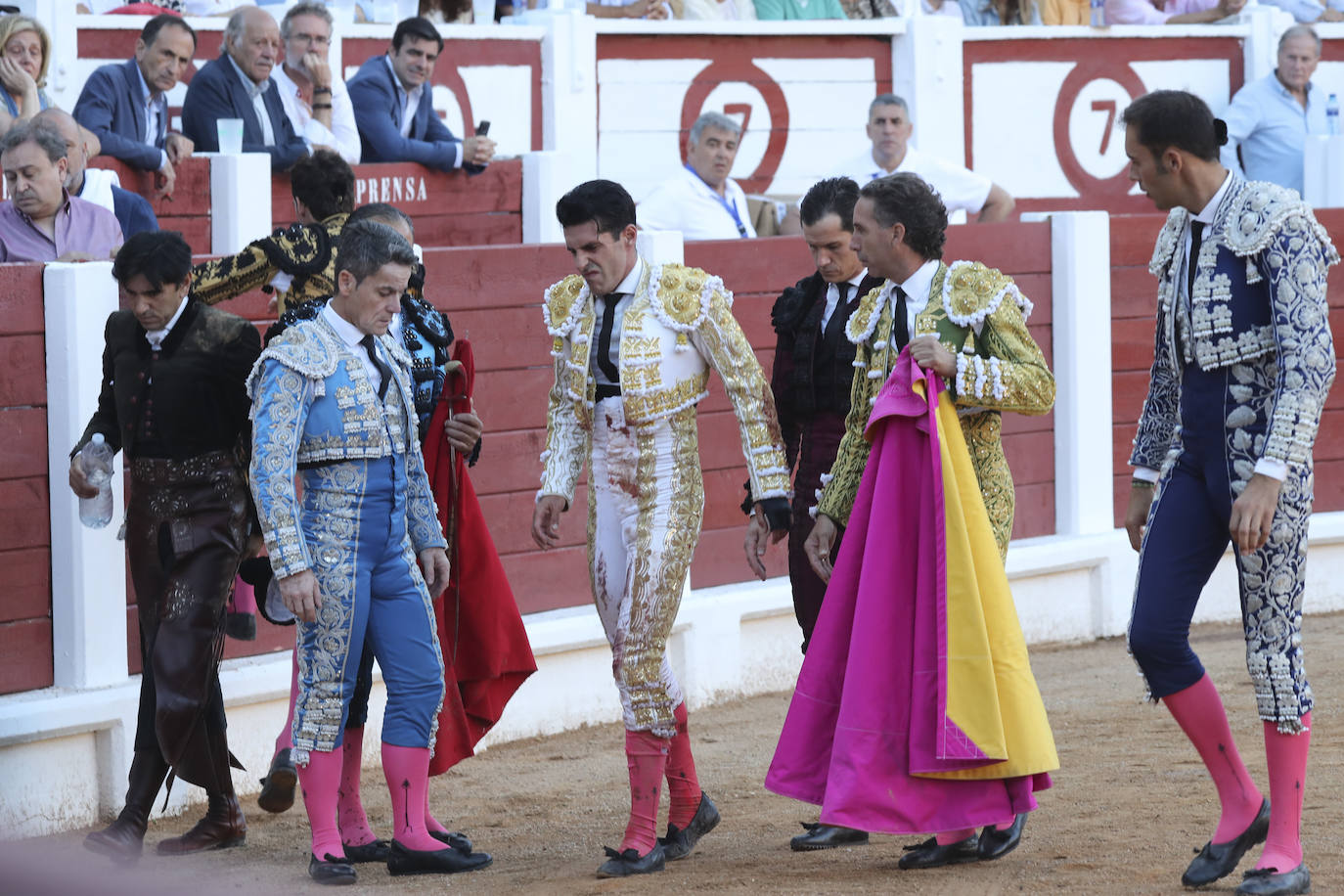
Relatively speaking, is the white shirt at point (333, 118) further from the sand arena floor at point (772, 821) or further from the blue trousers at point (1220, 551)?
the blue trousers at point (1220, 551)

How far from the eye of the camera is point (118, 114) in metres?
7.23

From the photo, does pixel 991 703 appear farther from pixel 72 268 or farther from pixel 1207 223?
pixel 72 268

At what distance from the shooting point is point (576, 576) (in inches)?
272

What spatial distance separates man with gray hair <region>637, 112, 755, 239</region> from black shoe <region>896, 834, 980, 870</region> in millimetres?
4111

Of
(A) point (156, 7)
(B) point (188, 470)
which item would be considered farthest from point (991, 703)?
(A) point (156, 7)

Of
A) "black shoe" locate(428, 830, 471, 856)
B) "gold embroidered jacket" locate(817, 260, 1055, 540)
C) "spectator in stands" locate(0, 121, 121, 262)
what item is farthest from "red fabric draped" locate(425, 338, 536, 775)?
"spectator in stands" locate(0, 121, 121, 262)

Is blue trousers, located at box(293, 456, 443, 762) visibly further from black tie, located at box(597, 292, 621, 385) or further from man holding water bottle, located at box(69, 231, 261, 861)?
black tie, located at box(597, 292, 621, 385)

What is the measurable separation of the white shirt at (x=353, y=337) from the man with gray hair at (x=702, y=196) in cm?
385

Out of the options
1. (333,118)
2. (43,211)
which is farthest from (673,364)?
(333,118)

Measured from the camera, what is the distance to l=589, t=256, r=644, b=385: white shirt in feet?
15.5

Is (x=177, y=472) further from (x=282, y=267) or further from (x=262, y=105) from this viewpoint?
(x=262, y=105)

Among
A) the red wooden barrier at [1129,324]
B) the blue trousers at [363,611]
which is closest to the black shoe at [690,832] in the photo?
the blue trousers at [363,611]

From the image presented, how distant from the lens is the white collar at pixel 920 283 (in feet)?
14.9

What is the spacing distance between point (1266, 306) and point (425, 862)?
226 centimetres
